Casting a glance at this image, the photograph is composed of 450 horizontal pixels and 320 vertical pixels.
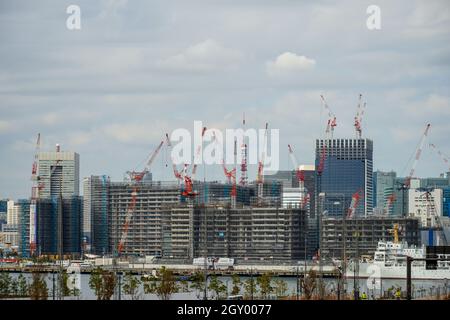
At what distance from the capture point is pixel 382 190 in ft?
209

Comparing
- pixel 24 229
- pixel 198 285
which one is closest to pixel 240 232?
pixel 24 229

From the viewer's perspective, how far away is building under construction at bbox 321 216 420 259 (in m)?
59.1

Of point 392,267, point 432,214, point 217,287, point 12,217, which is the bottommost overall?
point 392,267

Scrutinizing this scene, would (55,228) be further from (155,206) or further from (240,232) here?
(240,232)

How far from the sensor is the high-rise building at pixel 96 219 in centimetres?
5972

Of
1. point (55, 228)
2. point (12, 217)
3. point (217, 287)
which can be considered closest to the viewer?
point (217, 287)

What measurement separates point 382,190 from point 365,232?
4636 mm

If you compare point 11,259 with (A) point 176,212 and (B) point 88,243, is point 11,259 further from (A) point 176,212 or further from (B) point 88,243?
(A) point 176,212

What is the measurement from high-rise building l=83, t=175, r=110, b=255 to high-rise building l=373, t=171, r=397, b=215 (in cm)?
1509

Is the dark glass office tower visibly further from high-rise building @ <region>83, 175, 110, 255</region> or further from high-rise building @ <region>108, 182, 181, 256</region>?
high-rise building @ <region>83, 175, 110, 255</region>

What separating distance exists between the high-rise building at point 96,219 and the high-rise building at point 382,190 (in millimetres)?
15093
